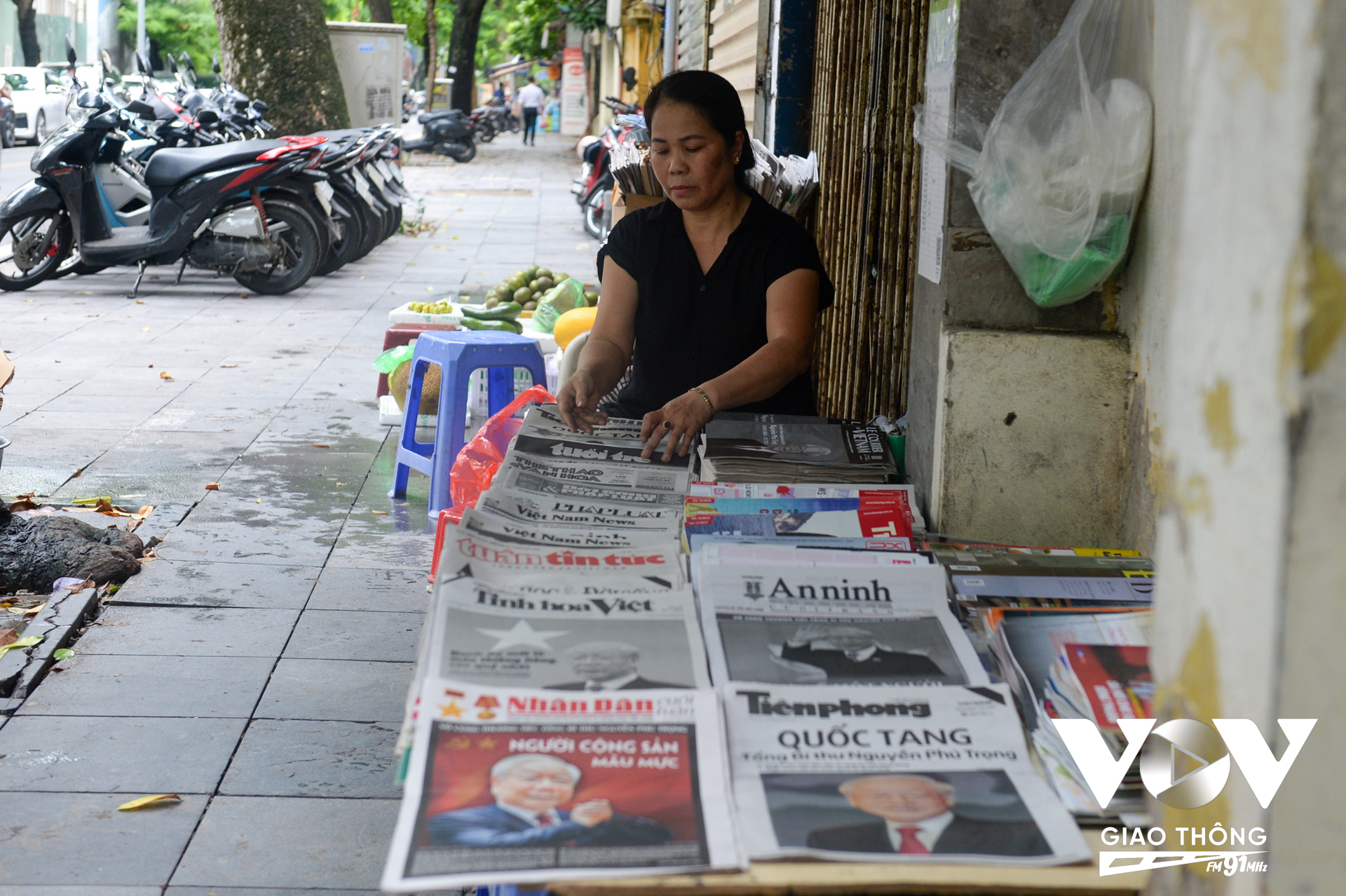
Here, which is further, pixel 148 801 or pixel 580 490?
pixel 148 801

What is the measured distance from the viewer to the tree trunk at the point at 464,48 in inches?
1059

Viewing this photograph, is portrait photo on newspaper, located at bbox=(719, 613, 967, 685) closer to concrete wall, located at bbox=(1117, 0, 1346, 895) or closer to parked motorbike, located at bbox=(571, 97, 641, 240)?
concrete wall, located at bbox=(1117, 0, 1346, 895)

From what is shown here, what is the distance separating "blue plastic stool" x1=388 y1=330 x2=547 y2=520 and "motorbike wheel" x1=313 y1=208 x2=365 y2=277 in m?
5.63

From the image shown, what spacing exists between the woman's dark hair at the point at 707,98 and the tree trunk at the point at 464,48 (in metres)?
25.5

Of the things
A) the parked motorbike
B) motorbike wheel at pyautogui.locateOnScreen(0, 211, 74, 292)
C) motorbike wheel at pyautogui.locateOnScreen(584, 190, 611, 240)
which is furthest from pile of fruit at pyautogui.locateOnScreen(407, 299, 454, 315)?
motorbike wheel at pyautogui.locateOnScreen(584, 190, 611, 240)

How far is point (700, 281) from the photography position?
2.94 metres

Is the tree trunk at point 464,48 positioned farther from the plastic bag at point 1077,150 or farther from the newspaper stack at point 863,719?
the newspaper stack at point 863,719

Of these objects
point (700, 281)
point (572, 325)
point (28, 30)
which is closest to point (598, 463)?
point (700, 281)

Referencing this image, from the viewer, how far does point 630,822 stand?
3.96ft

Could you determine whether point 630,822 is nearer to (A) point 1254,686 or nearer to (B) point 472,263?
(A) point 1254,686

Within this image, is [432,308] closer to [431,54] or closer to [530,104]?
[431,54]

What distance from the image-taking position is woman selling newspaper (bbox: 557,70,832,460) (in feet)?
9.18

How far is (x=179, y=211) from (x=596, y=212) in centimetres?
470

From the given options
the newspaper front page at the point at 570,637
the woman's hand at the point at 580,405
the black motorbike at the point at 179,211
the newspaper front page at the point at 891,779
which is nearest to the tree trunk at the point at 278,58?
the black motorbike at the point at 179,211
